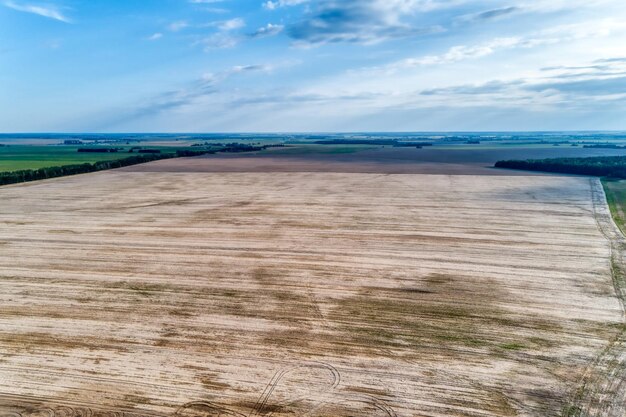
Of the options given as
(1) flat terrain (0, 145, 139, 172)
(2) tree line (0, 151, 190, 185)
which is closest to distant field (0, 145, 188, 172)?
(1) flat terrain (0, 145, 139, 172)

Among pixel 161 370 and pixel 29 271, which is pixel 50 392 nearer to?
pixel 161 370

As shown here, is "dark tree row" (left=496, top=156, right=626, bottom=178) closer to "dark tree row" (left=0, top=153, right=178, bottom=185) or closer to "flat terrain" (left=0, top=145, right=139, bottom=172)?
"dark tree row" (left=0, top=153, right=178, bottom=185)

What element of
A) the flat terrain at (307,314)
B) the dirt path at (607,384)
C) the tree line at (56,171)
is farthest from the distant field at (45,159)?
the dirt path at (607,384)

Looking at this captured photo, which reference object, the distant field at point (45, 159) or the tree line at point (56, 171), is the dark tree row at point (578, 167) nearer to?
the tree line at point (56, 171)

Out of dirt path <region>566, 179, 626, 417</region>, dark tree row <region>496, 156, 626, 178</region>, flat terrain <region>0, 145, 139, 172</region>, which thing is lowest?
dirt path <region>566, 179, 626, 417</region>

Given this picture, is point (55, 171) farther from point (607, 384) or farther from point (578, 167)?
point (578, 167)

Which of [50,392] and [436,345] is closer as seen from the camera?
[50,392]

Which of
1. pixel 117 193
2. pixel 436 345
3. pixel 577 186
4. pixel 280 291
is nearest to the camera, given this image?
pixel 436 345

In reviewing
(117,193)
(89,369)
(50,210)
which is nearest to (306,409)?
(89,369)

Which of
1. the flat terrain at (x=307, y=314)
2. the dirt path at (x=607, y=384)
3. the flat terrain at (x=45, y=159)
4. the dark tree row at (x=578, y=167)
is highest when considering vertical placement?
the flat terrain at (x=45, y=159)
